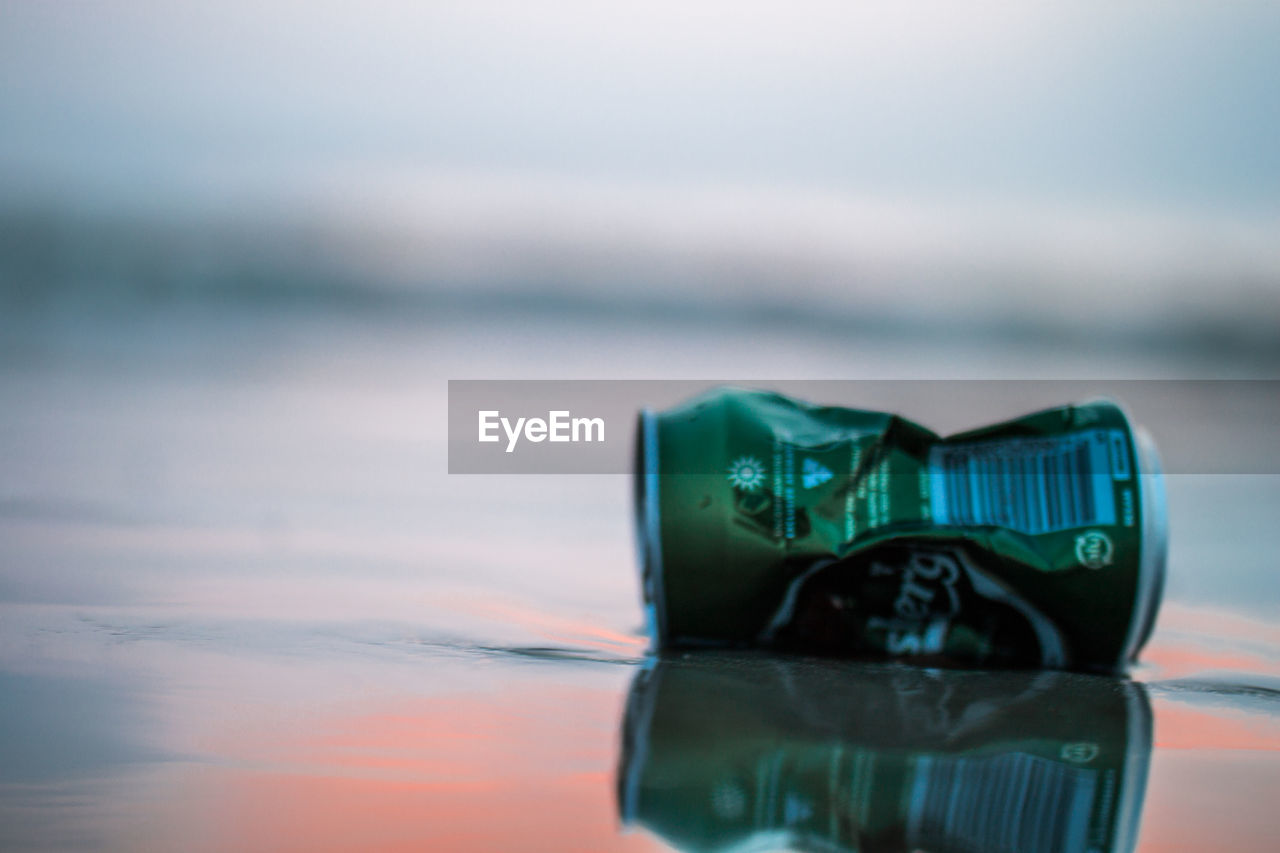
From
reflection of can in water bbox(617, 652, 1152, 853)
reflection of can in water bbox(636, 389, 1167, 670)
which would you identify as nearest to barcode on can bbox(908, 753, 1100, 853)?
reflection of can in water bbox(617, 652, 1152, 853)

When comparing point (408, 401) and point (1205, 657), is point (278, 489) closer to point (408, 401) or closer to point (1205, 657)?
point (408, 401)

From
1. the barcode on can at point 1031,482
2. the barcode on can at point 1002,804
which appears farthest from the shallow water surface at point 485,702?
the barcode on can at point 1031,482

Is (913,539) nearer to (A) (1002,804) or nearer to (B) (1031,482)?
(B) (1031,482)

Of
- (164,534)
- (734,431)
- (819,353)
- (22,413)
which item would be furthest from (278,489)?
(819,353)

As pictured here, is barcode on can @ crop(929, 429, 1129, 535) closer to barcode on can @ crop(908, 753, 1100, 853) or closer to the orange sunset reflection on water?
the orange sunset reflection on water

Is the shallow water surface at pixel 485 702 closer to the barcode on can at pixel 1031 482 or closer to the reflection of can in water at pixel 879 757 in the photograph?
the reflection of can in water at pixel 879 757
